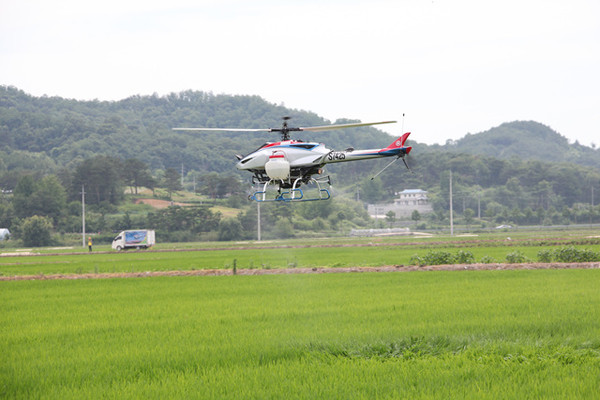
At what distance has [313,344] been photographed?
15.0m

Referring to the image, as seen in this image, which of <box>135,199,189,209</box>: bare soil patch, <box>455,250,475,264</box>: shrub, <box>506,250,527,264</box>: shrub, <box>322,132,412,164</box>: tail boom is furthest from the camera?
<box>135,199,189,209</box>: bare soil patch

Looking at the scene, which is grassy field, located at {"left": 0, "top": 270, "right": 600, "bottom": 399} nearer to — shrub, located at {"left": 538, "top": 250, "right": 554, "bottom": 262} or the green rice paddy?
A: the green rice paddy

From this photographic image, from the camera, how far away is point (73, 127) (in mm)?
186750

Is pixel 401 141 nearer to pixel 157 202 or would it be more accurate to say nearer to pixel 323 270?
pixel 323 270

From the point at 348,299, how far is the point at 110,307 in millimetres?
8078

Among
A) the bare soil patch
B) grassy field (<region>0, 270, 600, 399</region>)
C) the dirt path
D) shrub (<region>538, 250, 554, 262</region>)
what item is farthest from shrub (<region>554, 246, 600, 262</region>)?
the bare soil patch

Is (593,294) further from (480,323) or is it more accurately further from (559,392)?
(559,392)

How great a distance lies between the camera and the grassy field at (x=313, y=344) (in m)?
11.6

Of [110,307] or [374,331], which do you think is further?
[110,307]

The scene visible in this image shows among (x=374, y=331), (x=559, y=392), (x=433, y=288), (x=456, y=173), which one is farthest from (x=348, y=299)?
(x=456, y=173)

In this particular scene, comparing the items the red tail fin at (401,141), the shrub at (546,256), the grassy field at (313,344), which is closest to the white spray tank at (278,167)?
the red tail fin at (401,141)

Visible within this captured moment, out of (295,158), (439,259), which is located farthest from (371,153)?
(439,259)

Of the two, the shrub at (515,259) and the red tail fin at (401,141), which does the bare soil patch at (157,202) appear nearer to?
the shrub at (515,259)

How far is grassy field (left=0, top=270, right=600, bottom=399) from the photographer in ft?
38.1
